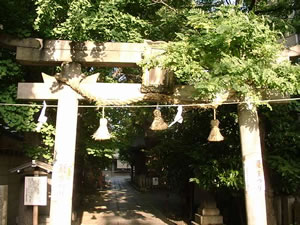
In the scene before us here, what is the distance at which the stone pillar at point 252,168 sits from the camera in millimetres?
5504

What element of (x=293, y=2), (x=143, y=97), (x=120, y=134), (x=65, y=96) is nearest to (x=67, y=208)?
(x=65, y=96)

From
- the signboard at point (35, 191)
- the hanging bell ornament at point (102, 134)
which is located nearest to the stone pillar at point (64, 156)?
the hanging bell ornament at point (102, 134)

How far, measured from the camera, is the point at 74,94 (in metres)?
5.96

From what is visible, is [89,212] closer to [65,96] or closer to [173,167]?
[173,167]

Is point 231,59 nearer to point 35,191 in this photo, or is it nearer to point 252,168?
point 252,168

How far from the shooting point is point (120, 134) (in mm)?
9367

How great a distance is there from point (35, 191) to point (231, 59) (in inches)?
187

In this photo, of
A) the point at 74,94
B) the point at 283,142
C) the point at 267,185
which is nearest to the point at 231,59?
the point at 74,94

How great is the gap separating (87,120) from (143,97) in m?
4.29

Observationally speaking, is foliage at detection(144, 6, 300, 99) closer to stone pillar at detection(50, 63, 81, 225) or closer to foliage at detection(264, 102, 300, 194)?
stone pillar at detection(50, 63, 81, 225)

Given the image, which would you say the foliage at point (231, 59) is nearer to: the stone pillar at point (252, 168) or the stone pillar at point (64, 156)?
the stone pillar at point (252, 168)

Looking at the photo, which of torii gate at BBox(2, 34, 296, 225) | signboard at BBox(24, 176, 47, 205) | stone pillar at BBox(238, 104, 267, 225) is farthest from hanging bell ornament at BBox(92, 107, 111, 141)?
stone pillar at BBox(238, 104, 267, 225)

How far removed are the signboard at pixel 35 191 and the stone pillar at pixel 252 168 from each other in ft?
13.5

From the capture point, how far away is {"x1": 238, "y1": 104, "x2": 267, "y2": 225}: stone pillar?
18.1 ft
